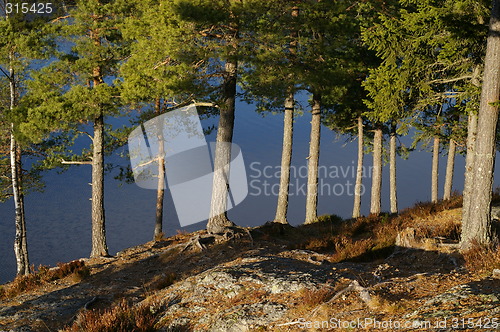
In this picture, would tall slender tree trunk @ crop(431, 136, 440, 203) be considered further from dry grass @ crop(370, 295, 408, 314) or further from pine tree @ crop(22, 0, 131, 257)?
dry grass @ crop(370, 295, 408, 314)

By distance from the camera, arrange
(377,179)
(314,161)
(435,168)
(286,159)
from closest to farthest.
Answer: (286,159)
(314,161)
(377,179)
(435,168)

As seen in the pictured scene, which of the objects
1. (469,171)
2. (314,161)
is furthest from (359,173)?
(469,171)

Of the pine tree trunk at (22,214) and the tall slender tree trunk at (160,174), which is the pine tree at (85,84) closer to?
the tall slender tree trunk at (160,174)

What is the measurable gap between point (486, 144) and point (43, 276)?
13574 millimetres

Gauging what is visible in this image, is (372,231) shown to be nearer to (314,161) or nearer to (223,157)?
(314,161)

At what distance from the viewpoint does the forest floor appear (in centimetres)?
660

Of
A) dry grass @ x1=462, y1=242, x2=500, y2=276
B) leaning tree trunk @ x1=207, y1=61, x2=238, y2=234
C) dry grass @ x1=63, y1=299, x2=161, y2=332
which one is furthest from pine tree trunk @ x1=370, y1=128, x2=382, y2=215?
dry grass @ x1=63, y1=299, x2=161, y2=332

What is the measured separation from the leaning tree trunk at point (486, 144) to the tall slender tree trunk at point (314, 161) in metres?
9.11

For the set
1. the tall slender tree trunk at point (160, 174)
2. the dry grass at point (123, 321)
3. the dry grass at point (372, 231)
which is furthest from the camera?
the tall slender tree trunk at point (160, 174)

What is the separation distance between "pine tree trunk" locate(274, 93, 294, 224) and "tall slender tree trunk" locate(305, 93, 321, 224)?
3.93ft

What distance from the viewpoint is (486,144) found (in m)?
10.9

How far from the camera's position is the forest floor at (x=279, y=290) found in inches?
260

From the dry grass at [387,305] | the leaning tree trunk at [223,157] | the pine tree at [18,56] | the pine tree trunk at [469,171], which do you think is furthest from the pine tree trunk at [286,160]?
the dry grass at [387,305]

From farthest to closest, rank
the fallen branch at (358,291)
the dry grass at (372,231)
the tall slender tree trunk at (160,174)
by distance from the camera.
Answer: the tall slender tree trunk at (160,174) → the dry grass at (372,231) → the fallen branch at (358,291)
